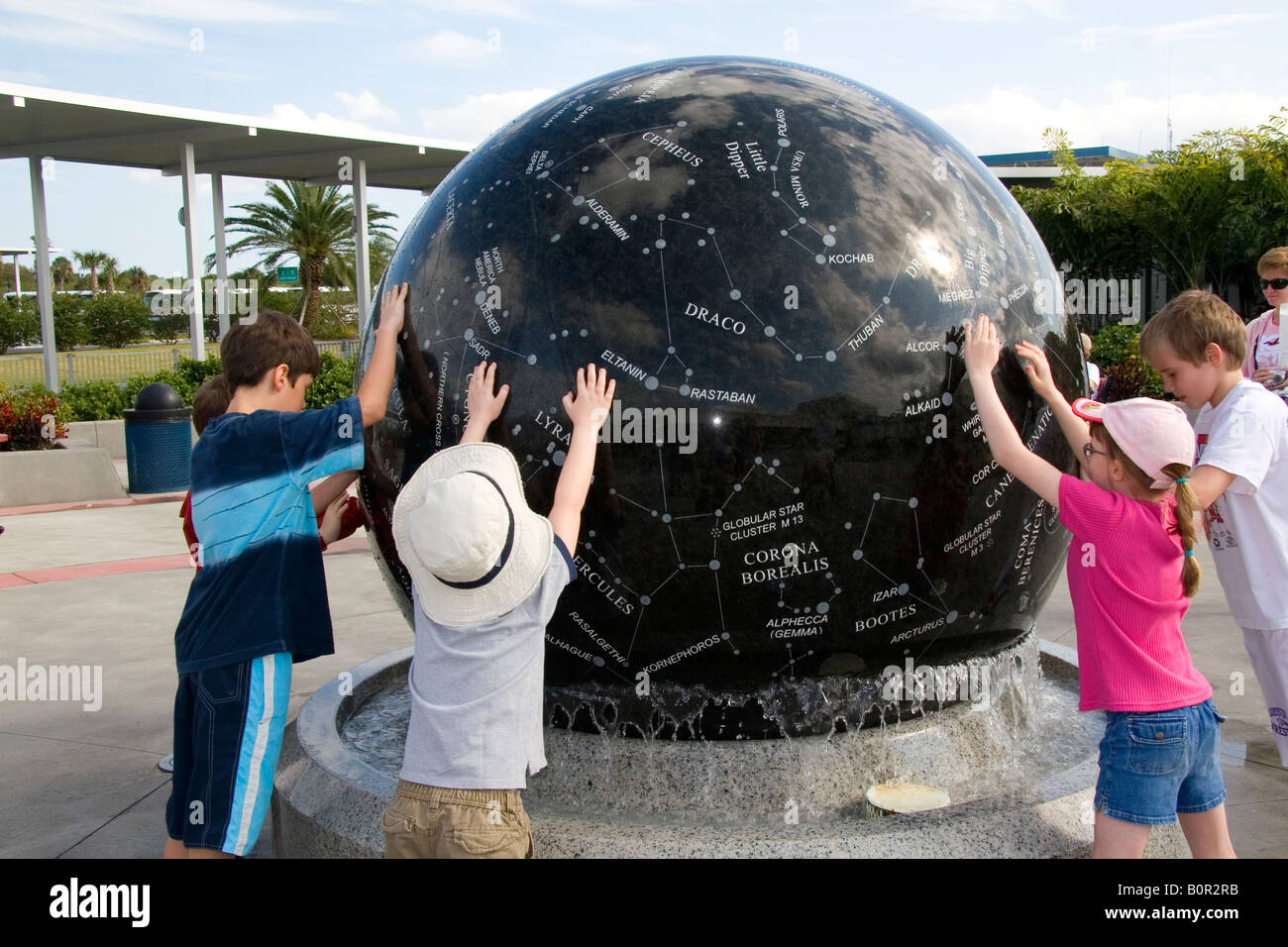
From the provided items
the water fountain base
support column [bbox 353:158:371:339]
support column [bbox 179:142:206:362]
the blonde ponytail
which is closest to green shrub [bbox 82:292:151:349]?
support column [bbox 353:158:371:339]

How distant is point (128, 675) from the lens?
6.70 metres

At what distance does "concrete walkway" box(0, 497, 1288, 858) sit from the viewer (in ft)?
15.0

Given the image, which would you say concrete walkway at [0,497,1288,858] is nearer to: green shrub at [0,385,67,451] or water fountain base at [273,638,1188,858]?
water fountain base at [273,638,1188,858]

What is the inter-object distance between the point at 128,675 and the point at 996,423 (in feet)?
18.0

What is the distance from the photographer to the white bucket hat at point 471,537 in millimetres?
2568

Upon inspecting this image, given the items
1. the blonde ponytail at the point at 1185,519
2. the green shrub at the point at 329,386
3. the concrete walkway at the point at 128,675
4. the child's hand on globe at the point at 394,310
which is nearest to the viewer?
the blonde ponytail at the point at 1185,519

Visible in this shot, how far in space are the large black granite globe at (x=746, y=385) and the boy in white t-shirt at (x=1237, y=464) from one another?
0.41 metres

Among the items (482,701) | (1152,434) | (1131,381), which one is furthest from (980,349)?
(1131,381)

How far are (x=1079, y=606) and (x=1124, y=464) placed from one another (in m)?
0.41

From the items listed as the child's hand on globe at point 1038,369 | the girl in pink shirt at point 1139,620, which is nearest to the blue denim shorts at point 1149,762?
the girl in pink shirt at point 1139,620

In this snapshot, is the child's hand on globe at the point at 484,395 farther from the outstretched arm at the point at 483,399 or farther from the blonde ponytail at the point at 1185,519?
the blonde ponytail at the point at 1185,519

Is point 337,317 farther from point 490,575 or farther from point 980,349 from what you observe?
point 490,575

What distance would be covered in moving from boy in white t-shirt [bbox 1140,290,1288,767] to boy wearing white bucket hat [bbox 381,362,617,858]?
202 cm

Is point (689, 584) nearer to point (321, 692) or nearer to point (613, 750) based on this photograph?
point (613, 750)
